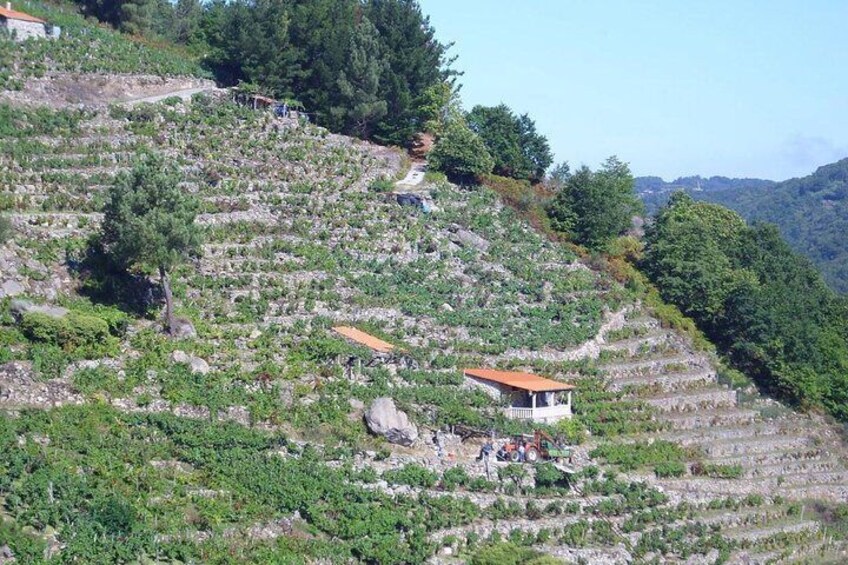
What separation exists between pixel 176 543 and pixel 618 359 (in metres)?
24.8

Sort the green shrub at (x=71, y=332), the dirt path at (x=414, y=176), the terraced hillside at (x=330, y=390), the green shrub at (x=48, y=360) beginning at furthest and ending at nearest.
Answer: the dirt path at (x=414, y=176), the green shrub at (x=71, y=332), the green shrub at (x=48, y=360), the terraced hillside at (x=330, y=390)

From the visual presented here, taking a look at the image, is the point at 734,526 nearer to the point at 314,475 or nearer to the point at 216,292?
the point at 314,475

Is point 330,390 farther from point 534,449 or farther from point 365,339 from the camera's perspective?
point 534,449

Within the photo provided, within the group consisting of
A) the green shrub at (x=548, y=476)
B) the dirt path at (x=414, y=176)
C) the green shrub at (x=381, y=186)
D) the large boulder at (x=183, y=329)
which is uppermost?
the dirt path at (x=414, y=176)

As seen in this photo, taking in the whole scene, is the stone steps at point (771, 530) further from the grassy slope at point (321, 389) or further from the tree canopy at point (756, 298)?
the tree canopy at point (756, 298)

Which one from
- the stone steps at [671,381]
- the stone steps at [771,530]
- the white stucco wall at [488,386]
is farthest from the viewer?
the stone steps at [671,381]

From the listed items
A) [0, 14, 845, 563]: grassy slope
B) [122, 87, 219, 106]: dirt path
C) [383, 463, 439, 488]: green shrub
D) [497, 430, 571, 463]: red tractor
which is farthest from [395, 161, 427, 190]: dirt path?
[383, 463, 439, 488]: green shrub

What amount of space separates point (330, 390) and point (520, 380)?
7509mm

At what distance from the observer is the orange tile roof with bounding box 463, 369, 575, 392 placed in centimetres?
4028

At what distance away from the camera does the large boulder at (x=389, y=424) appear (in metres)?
36.0

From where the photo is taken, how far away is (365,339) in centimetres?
4128

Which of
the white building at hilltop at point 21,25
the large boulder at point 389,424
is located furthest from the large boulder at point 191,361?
the white building at hilltop at point 21,25

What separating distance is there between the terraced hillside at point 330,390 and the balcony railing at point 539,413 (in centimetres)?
72

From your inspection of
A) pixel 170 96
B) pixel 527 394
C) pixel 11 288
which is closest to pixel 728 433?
pixel 527 394
